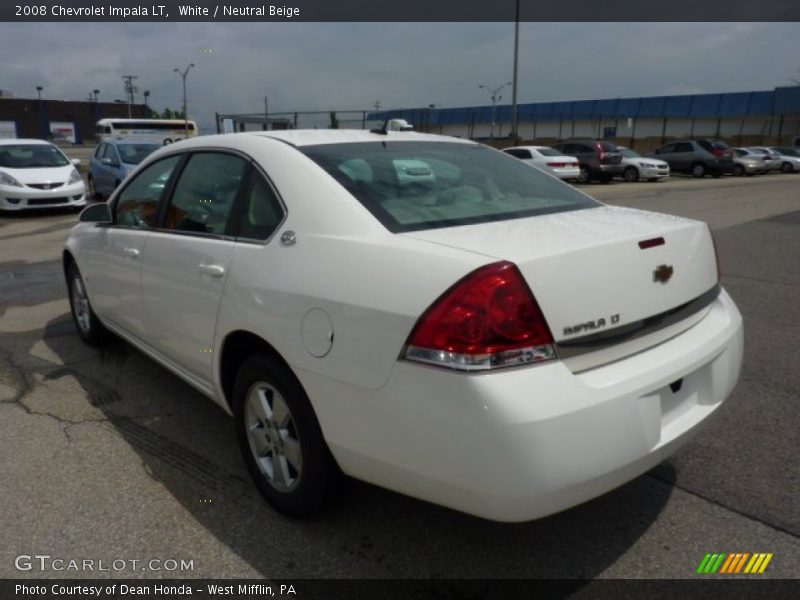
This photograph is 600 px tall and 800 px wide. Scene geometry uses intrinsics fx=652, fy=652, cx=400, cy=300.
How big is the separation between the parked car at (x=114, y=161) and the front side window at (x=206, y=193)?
1203 centimetres

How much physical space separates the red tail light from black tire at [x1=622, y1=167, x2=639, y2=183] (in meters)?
26.8

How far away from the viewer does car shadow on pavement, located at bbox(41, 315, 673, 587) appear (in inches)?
95.5

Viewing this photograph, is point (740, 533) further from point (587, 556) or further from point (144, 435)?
point (144, 435)

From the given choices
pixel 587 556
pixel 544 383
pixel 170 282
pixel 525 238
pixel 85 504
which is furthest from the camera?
pixel 170 282

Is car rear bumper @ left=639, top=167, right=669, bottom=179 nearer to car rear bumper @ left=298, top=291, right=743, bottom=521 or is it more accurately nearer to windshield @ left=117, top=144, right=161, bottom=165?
windshield @ left=117, top=144, right=161, bottom=165

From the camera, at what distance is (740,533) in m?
2.57

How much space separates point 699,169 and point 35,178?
27764 mm

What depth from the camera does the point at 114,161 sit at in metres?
15.1

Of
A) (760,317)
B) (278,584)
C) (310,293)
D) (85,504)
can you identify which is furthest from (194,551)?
(760,317)

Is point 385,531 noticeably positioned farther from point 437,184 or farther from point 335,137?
point 335,137

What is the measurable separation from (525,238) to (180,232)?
1.89 meters

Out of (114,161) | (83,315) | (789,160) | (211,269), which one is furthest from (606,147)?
(211,269)

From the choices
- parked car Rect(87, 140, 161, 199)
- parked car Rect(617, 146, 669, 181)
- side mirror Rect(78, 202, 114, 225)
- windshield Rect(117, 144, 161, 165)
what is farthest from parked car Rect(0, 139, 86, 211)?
parked car Rect(617, 146, 669, 181)

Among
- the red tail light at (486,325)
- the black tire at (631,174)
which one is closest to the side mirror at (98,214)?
the red tail light at (486,325)
